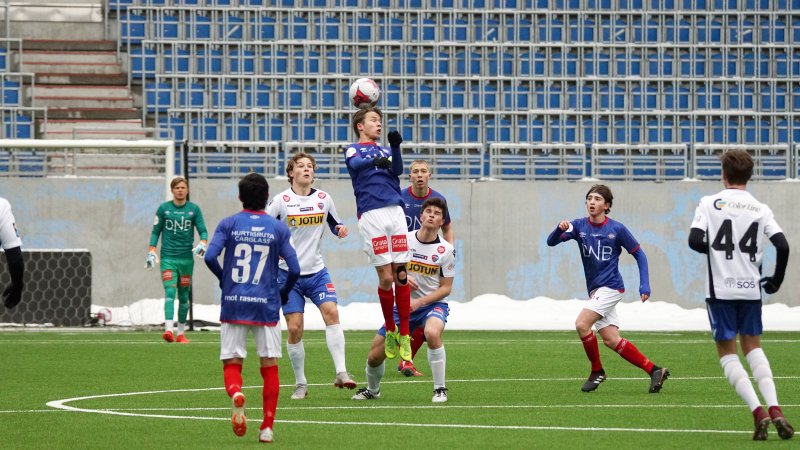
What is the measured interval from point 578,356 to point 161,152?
13321 millimetres

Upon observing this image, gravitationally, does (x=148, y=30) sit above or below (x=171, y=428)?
above

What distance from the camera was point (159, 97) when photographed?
3128 cm

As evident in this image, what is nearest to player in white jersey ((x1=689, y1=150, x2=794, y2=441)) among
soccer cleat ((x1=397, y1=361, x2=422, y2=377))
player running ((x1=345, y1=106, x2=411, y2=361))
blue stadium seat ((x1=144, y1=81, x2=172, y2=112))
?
player running ((x1=345, y1=106, x2=411, y2=361))

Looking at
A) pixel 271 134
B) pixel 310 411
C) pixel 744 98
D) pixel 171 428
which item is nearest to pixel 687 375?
pixel 310 411

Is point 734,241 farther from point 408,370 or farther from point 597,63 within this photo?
point 597,63

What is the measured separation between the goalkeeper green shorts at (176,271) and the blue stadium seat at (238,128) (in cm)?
1107

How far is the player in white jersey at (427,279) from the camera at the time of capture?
10.6 metres

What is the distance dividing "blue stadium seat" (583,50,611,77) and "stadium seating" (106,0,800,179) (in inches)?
1.8

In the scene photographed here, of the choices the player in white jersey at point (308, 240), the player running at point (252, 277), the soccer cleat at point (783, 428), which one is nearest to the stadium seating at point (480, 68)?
the player in white jersey at point (308, 240)

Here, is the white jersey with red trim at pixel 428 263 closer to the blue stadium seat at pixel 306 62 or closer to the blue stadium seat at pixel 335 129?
the blue stadium seat at pixel 335 129

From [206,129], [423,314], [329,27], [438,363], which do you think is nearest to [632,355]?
[423,314]

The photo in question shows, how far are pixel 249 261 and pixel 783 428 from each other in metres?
3.07

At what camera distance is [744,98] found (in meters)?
32.3

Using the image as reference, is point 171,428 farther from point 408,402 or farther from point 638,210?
point 638,210
